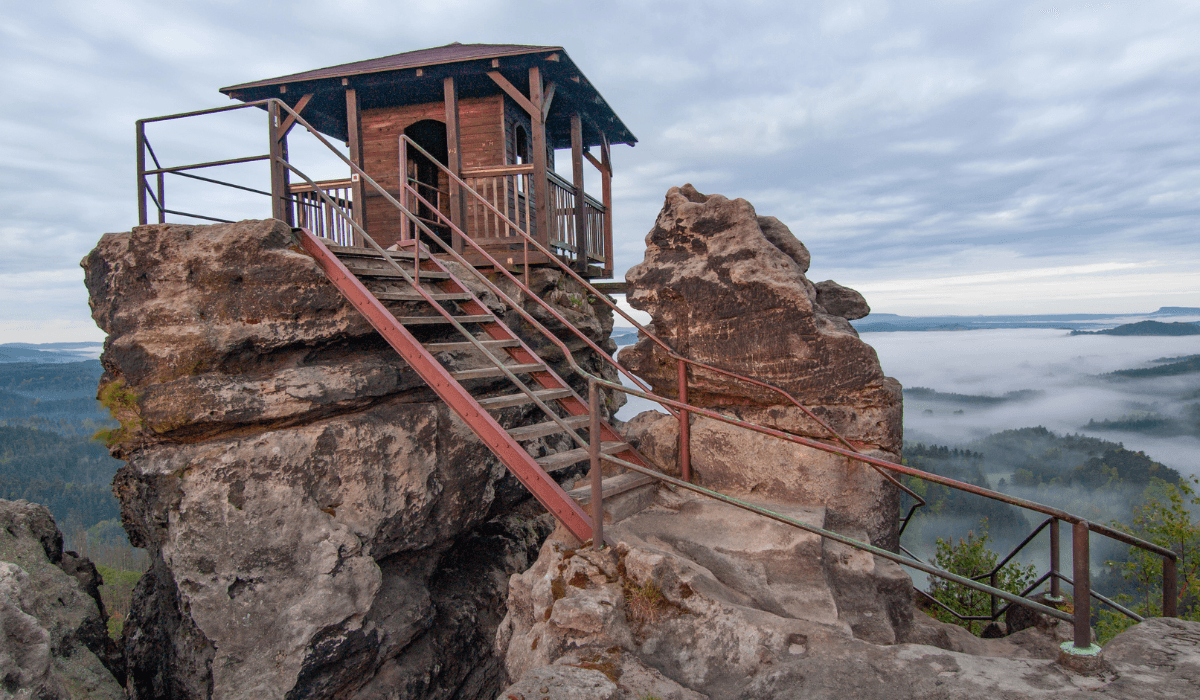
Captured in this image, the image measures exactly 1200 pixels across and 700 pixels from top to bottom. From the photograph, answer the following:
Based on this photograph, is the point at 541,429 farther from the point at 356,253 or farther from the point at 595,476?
the point at 356,253

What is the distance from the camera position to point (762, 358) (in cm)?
524

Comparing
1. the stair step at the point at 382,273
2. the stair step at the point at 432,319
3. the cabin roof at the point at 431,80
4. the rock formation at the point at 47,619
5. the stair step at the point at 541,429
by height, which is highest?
the cabin roof at the point at 431,80

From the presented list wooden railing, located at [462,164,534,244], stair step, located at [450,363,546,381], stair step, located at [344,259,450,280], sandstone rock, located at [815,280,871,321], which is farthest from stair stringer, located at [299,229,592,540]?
wooden railing, located at [462,164,534,244]

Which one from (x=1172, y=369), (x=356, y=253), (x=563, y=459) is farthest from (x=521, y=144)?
(x=1172, y=369)

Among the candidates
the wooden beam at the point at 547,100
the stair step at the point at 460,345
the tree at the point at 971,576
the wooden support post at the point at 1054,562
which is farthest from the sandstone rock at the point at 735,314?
the wooden beam at the point at 547,100

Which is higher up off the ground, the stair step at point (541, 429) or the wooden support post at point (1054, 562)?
the stair step at point (541, 429)

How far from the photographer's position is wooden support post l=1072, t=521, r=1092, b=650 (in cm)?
244

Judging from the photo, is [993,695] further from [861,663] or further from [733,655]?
[733,655]

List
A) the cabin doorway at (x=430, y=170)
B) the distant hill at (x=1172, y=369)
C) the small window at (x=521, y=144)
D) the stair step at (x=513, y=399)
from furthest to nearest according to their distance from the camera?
the distant hill at (x=1172, y=369)
the cabin doorway at (x=430, y=170)
the small window at (x=521, y=144)
the stair step at (x=513, y=399)

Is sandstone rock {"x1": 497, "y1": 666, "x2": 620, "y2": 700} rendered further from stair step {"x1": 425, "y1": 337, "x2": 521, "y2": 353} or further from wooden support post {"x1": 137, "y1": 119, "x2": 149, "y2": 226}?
wooden support post {"x1": 137, "y1": 119, "x2": 149, "y2": 226}

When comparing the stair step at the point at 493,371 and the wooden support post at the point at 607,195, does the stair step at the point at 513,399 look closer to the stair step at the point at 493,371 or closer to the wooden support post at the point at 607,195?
the stair step at the point at 493,371

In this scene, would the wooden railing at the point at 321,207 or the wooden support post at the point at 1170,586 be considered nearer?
the wooden support post at the point at 1170,586

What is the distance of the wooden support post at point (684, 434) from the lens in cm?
532

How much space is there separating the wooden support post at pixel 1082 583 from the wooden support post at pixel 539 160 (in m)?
8.40
